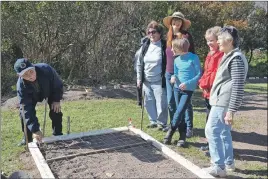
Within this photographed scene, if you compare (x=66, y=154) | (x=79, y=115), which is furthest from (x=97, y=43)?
(x=66, y=154)

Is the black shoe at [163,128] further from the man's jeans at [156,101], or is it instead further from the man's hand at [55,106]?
the man's hand at [55,106]

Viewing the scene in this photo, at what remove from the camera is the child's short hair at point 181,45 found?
4.28 m

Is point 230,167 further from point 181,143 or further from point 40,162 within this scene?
point 40,162

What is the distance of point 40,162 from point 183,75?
1.93 metres

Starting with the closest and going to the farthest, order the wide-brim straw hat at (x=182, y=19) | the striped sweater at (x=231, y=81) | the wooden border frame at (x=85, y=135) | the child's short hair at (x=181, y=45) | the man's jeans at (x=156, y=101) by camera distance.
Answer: the striped sweater at (x=231, y=81) < the wooden border frame at (x=85, y=135) < the child's short hair at (x=181, y=45) < the wide-brim straw hat at (x=182, y=19) < the man's jeans at (x=156, y=101)

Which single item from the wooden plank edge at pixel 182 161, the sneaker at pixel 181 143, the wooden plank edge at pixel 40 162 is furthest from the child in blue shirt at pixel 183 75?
the wooden plank edge at pixel 40 162

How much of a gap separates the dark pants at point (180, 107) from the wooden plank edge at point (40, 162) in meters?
1.60

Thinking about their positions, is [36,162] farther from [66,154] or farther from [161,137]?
[161,137]

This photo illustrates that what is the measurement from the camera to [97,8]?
9.89 meters

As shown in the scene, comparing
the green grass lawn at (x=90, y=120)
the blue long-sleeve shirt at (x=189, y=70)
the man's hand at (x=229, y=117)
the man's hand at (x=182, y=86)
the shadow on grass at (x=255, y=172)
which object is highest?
the blue long-sleeve shirt at (x=189, y=70)

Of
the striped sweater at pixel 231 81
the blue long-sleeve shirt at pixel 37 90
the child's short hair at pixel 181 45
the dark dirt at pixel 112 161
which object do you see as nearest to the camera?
the striped sweater at pixel 231 81

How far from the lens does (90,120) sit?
20.5ft

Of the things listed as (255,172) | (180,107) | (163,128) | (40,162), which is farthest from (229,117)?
(163,128)

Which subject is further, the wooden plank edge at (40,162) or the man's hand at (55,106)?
the man's hand at (55,106)
